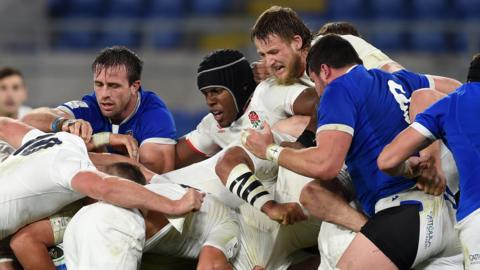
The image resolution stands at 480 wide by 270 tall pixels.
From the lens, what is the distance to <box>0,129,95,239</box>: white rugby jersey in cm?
510

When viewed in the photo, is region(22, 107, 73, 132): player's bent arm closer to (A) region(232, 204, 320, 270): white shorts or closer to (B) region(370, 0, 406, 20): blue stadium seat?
(A) region(232, 204, 320, 270): white shorts

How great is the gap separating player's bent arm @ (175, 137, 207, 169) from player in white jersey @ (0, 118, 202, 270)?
1426 millimetres

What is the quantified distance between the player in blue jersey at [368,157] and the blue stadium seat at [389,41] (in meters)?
7.34

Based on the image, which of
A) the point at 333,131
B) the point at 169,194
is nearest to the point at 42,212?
the point at 169,194

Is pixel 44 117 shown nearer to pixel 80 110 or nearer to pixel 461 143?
pixel 80 110

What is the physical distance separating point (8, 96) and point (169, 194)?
5045mm

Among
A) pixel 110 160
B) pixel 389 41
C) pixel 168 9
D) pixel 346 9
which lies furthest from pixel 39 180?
pixel 168 9

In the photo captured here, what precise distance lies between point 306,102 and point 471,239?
64.5 inches

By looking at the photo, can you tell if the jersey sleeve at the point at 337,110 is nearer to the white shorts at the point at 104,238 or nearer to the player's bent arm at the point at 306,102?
the player's bent arm at the point at 306,102

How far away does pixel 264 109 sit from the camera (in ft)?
20.1

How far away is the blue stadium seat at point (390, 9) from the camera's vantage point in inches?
524

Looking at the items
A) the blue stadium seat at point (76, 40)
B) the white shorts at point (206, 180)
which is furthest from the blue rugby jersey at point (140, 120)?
the blue stadium seat at point (76, 40)

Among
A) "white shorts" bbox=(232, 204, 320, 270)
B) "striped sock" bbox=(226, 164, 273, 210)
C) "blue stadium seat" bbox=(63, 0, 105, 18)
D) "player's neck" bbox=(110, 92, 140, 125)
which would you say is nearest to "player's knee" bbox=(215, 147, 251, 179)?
"striped sock" bbox=(226, 164, 273, 210)

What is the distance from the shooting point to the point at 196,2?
14.0 m
